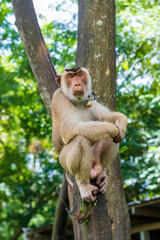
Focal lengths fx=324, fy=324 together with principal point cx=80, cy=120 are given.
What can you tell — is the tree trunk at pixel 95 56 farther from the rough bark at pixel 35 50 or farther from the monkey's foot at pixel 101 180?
the monkey's foot at pixel 101 180

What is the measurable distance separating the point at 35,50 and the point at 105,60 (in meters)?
1.48

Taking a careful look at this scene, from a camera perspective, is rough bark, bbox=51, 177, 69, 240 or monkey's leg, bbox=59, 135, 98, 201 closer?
monkey's leg, bbox=59, 135, 98, 201

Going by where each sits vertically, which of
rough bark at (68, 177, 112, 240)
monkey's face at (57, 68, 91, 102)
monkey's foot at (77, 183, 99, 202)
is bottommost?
rough bark at (68, 177, 112, 240)

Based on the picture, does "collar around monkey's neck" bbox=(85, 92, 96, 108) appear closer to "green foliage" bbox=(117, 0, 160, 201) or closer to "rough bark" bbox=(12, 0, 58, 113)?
"rough bark" bbox=(12, 0, 58, 113)

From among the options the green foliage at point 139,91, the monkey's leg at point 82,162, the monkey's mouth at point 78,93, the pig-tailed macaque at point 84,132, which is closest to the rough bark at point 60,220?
the green foliage at point 139,91

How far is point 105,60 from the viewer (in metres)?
6.54

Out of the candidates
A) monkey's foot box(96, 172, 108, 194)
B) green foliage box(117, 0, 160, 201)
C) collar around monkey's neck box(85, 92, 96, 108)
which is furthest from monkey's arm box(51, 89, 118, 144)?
green foliage box(117, 0, 160, 201)

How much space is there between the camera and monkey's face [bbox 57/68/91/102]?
5.04m

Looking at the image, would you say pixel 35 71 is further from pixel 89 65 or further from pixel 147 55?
pixel 147 55

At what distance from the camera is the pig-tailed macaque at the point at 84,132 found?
14.9 feet

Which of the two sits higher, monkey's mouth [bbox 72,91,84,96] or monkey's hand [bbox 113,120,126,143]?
monkey's mouth [bbox 72,91,84,96]

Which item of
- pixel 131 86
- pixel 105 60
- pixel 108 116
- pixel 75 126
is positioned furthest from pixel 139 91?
pixel 75 126

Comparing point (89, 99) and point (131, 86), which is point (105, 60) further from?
point (131, 86)

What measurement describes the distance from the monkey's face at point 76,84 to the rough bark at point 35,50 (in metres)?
1.27
